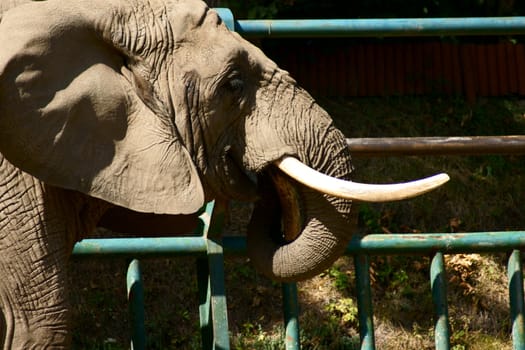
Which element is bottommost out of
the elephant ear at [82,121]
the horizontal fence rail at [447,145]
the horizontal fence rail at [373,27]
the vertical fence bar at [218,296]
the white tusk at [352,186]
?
the vertical fence bar at [218,296]

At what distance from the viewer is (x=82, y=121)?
4086 mm

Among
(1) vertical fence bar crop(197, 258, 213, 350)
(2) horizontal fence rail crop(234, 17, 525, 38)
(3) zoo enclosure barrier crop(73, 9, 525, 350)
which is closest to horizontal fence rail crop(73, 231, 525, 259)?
(3) zoo enclosure barrier crop(73, 9, 525, 350)

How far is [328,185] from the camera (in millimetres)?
4227

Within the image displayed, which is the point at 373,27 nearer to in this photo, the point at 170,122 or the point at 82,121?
the point at 170,122

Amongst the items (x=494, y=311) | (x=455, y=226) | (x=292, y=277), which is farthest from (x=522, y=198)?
(x=292, y=277)

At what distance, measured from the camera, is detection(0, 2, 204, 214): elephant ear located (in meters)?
3.96

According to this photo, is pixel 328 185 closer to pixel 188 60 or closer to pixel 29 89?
pixel 188 60

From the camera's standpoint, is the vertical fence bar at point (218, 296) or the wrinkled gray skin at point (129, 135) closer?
the wrinkled gray skin at point (129, 135)

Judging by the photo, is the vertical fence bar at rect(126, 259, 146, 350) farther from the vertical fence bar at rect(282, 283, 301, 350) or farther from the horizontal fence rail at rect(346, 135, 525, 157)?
the horizontal fence rail at rect(346, 135, 525, 157)

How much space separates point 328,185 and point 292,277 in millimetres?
384

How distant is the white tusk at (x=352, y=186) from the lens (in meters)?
4.10

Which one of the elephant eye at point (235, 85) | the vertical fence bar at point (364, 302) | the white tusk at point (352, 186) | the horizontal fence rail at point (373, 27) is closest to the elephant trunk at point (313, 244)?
the white tusk at point (352, 186)

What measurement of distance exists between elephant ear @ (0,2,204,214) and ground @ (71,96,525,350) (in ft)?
10.6

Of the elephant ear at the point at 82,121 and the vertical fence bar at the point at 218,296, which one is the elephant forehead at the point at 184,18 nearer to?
the elephant ear at the point at 82,121
